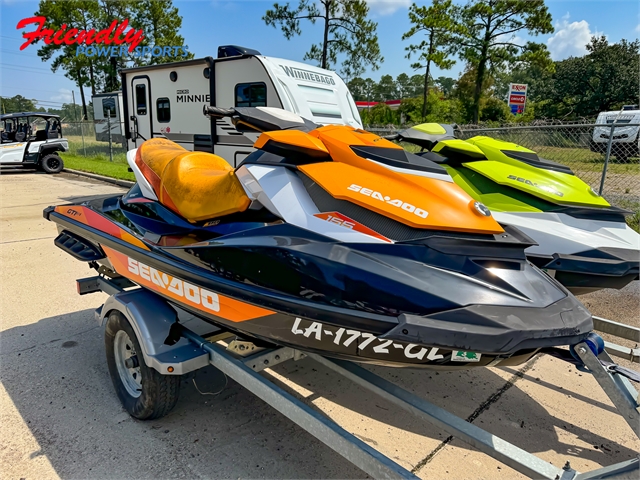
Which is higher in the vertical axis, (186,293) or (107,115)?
(107,115)

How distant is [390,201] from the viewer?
190 cm

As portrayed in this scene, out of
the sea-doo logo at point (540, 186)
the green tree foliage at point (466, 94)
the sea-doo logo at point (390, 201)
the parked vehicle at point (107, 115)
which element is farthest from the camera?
the green tree foliage at point (466, 94)

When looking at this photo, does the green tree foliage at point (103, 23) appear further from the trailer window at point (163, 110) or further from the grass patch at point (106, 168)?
the trailer window at point (163, 110)

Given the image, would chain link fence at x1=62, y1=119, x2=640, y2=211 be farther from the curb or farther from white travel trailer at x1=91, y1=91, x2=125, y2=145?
white travel trailer at x1=91, y1=91, x2=125, y2=145

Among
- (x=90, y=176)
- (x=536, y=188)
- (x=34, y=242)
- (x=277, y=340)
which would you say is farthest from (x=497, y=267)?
(x=90, y=176)

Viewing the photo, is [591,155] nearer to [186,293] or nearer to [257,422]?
[257,422]

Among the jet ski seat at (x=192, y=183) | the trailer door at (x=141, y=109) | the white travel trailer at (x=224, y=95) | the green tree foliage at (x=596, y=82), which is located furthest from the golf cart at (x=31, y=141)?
the green tree foliage at (x=596, y=82)

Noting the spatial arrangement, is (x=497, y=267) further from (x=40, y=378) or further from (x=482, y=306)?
(x=40, y=378)

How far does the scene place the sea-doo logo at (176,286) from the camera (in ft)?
7.27

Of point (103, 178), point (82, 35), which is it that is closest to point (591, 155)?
point (103, 178)

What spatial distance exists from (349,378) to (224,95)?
6820mm

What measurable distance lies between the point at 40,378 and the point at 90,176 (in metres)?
12.9

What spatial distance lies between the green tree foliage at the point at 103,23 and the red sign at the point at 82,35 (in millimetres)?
328

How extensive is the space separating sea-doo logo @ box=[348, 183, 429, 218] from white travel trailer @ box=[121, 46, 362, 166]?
539 centimetres
